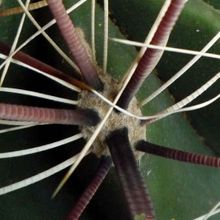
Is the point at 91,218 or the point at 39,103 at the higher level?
the point at 39,103

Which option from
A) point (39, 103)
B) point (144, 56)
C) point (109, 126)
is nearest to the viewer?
point (144, 56)

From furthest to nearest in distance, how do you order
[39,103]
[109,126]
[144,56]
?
1. [39,103]
2. [109,126]
3. [144,56]

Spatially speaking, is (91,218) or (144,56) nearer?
(144,56)

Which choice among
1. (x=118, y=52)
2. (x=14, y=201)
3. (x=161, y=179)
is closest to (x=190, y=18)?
(x=118, y=52)

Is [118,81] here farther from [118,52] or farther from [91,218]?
[91,218]
